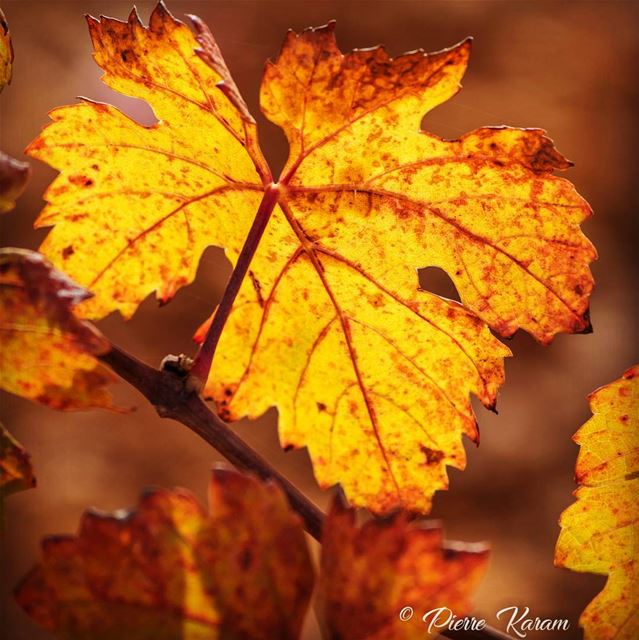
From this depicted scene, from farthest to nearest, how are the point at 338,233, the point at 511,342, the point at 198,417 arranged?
the point at 511,342 → the point at 338,233 → the point at 198,417

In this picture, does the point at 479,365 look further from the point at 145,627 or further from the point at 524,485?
the point at 524,485

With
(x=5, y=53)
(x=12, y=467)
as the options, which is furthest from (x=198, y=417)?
(x=5, y=53)

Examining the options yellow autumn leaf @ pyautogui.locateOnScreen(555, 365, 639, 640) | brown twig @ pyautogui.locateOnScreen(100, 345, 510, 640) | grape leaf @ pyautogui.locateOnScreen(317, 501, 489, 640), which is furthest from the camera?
yellow autumn leaf @ pyautogui.locateOnScreen(555, 365, 639, 640)

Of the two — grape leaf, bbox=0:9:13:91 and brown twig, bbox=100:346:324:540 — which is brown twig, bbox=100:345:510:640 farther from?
grape leaf, bbox=0:9:13:91

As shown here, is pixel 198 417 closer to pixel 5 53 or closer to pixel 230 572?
pixel 230 572

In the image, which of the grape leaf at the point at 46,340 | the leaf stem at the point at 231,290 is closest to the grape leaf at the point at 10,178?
the grape leaf at the point at 46,340

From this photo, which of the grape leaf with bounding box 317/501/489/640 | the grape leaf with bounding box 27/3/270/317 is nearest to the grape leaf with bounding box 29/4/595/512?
the grape leaf with bounding box 27/3/270/317

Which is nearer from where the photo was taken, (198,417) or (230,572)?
(230,572)
